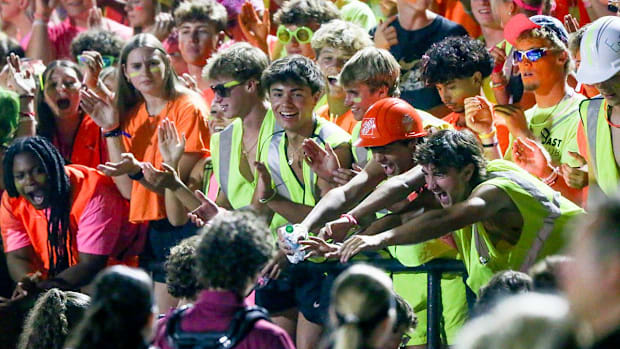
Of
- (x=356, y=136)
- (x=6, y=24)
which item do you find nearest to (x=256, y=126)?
(x=356, y=136)

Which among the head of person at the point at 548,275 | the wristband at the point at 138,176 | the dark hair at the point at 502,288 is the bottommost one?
the wristband at the point at 138,176

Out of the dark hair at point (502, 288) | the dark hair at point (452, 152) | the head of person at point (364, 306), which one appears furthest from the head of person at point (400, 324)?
the head of person at point (364, 306)

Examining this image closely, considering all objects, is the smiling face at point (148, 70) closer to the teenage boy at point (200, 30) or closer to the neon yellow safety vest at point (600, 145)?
the teenage boy at point (200, 30)

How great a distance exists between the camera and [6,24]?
10.1 metres

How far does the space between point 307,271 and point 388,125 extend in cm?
95

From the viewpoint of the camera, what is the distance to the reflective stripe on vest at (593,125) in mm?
5816

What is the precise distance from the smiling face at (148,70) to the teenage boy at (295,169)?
1.07 m

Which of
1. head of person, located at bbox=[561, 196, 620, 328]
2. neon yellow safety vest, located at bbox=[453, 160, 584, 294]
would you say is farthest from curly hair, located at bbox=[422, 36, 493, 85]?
head of person, located at bbox=[561, 196, 620, 328]

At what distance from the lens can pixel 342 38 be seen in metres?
7.02

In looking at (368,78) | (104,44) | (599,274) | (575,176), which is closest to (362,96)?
(368,78)

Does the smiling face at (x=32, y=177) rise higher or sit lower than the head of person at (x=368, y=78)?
lower

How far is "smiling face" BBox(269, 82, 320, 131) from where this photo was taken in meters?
6.39

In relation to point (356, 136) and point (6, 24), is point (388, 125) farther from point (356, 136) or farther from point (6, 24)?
point (6, 24)

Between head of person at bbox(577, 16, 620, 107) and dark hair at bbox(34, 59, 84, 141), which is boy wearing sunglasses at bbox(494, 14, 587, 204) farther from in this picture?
dark hair at bbox(34, 59, 84, 141)
